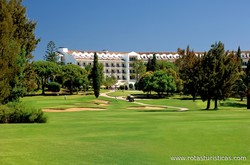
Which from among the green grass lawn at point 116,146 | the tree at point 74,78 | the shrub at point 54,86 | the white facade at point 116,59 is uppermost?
the white facade at point 116,59

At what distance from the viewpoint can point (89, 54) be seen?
184750 mm

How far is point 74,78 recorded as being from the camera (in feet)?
353

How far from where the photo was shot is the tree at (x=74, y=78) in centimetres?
10788

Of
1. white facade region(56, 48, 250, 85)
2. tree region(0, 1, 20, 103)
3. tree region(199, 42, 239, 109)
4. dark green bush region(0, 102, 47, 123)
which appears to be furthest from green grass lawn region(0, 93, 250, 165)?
white facade region(56, 48, 250, 85)

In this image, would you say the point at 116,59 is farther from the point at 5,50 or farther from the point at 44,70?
the point at 5,50

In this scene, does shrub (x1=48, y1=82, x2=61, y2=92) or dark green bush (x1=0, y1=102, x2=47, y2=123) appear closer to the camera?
dark green bush (x1=0, y1=102, x2=47, y2=123)

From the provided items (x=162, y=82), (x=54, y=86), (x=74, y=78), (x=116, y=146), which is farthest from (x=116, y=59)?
(x=116, y=146)

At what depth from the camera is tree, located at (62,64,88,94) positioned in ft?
354

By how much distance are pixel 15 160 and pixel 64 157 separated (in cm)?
143

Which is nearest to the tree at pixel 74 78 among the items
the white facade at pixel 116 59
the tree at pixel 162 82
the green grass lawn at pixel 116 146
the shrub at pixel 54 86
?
the shrub at pixel 54 86

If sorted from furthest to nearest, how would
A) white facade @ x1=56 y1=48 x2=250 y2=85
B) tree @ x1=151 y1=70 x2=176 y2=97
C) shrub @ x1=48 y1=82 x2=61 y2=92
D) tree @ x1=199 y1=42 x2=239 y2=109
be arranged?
1. white facade @ x1=56 y1=48 x2=250 y2=85
2. shrub @ x1=48 y1=82 x2=61 y2=92
3. tree @ x1=151 y1=70 x2=176 y2=97
4. tree @ x1=199 y1=42 x2=239 y2=109

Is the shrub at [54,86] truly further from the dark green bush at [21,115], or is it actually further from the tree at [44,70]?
the dark green bush at [21,115]

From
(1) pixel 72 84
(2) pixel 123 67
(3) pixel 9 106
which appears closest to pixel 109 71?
(2) pixel 123 67

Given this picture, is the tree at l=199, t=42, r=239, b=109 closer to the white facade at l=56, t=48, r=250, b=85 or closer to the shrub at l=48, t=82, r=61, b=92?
the shrub at l=48, t=82, r=61, b=92
